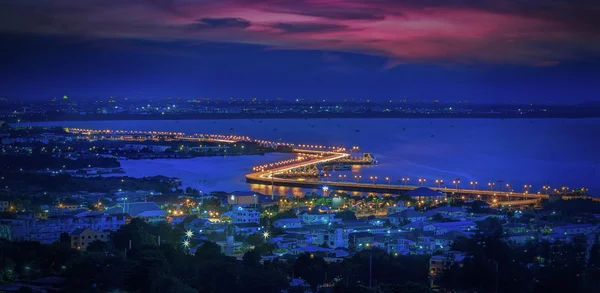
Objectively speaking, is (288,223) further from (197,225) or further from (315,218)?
(197,225)

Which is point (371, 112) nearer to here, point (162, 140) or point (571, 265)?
point (162, 140)

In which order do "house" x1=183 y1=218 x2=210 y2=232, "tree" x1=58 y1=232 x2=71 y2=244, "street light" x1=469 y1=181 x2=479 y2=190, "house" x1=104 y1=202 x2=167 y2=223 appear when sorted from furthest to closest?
1. "street light" x1=469 y1=181 x2=479 y2=190
2. "house" x1=104 y1=202 x2=167 y2=223
3. "house" x1=183 y1=218 x2=210 y2=232
4. "tree" x1=58 y1=232 x2=71 y2=244

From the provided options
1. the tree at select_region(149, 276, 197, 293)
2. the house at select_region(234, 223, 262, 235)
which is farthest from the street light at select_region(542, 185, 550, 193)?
the tree at select_region(149, 276, 197, 293)

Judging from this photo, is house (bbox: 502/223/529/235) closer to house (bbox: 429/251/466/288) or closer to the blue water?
house (bbox: 429/251/466/288)

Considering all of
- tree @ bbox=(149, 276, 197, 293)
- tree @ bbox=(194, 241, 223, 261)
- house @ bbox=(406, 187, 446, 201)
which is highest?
tree @ bbox=(149, 276, 197, 293)

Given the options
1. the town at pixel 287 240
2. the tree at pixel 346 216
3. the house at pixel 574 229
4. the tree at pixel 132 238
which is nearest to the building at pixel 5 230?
the town at pixel 287 240

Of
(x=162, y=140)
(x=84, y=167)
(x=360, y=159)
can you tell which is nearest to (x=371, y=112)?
(x=162, y=140)
